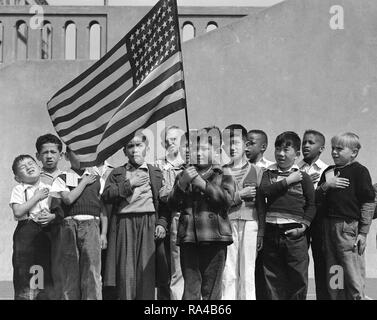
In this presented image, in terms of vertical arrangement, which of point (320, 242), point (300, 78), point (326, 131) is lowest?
point (320, 242)

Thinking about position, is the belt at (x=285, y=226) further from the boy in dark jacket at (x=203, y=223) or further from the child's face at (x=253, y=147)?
the child's face at (x=253, y=147)

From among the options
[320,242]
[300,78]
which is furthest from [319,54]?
[320,242]

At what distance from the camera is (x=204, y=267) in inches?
250

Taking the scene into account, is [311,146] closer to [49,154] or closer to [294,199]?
[294,199]

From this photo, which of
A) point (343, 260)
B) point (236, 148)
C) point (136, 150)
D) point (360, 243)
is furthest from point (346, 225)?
point (136, 150)

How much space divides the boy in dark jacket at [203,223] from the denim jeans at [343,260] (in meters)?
0.90

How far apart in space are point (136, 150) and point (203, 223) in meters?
1.08

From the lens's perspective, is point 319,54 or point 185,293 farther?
point 319,54

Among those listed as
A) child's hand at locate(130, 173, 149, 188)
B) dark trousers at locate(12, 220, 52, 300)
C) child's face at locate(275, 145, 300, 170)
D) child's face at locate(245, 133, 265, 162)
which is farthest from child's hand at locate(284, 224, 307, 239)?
dark trousers at locate(12, 220, 52, 300)

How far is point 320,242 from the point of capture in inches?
264

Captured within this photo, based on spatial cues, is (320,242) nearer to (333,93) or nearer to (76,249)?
(76,249)

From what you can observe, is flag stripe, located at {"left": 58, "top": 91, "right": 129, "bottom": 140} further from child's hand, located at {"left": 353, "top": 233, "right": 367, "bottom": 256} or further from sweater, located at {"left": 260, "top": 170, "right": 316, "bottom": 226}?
child's hand, located at {"left": 353, "top": 233, "right": 367, "bottom": 256}
